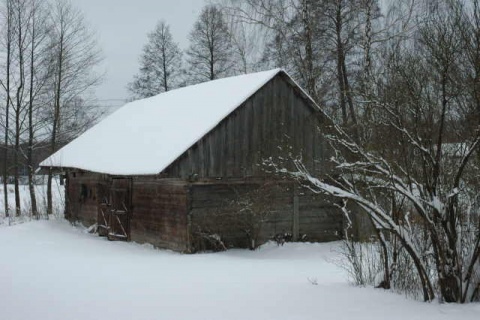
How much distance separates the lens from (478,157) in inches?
276

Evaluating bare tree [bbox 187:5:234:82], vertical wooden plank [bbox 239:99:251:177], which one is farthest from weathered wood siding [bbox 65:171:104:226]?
bare tree [bbox 187:5:234:82]

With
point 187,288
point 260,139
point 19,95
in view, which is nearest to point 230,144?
point 260,139

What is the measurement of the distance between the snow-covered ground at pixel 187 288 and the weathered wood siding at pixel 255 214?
2.00 ft

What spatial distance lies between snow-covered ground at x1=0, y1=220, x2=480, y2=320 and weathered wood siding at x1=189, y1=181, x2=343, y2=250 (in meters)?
0.61

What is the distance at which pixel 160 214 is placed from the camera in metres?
15.9

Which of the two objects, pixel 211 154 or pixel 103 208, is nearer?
pixel 211 154

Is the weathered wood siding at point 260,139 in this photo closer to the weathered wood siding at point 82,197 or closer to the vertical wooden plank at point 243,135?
the vertical wooden plank at point 243,135

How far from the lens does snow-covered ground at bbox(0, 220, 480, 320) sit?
6.96 meters


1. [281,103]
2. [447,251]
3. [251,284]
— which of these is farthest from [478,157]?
[281,103]

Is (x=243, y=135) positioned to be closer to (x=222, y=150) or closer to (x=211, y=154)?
(x=222, y=150)

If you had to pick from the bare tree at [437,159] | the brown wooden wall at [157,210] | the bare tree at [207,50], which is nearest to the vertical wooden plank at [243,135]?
the brown wooden wall at [157,210]

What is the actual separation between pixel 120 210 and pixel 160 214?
239 centimetres

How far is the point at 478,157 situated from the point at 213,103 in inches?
413

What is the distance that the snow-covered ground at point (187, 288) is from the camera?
6965 mm
